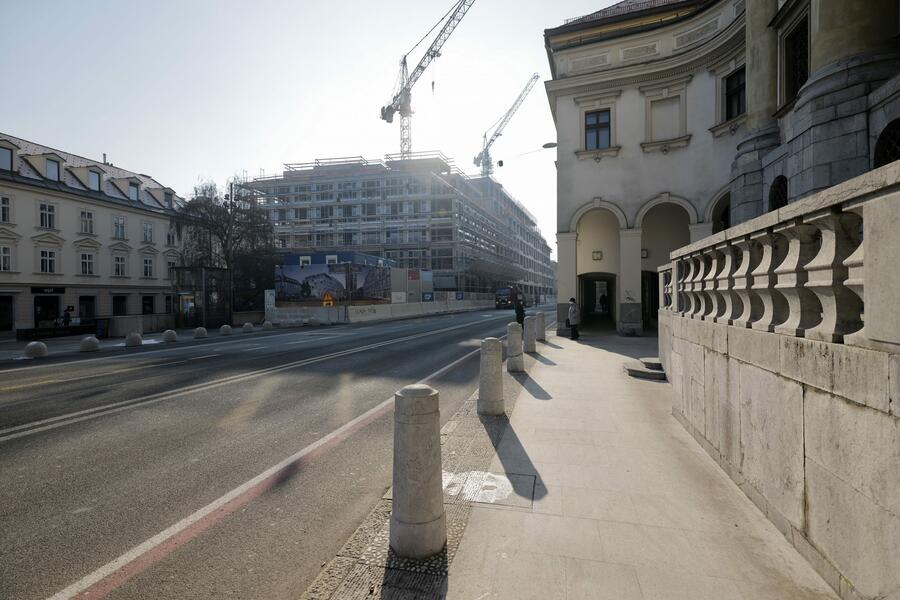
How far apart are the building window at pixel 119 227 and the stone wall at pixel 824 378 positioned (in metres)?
47.6

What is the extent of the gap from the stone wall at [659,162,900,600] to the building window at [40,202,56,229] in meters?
44.6

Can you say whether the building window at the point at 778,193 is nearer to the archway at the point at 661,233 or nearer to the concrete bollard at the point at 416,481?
the archway at the point at 661,233

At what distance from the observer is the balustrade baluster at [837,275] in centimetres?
266

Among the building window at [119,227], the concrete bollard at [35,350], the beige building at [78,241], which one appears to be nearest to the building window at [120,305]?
the beige building at [78,241]

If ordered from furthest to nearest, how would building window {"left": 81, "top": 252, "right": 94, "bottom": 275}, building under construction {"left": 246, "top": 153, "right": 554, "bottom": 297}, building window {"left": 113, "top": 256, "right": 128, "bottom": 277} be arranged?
building under construction {"left": 246, "top": 153, "right": 554, "bottom": 297} → building window {"left": 113, "top": 256, "right": 128, "bottom": 277} → building window {"left": 81, "top": 252, "right": 94, "bottom": 275}

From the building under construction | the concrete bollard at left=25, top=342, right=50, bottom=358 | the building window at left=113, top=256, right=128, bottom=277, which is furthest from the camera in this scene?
the building under construction

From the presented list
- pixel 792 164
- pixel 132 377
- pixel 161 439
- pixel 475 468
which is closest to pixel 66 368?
pixel 132 377

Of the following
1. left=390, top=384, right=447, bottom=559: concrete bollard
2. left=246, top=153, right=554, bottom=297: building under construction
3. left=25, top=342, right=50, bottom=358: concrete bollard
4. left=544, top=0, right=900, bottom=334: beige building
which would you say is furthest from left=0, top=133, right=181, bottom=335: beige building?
left=390, top=384, right=447, bottom=559: concrete bollard

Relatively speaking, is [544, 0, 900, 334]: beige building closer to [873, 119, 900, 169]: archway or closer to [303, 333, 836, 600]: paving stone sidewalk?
[873, 119, 900, 169]: archway

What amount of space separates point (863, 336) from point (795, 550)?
67.4 inches

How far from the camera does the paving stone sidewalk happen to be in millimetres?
2697

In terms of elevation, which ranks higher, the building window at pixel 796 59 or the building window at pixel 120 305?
the building window at pixel 796 59

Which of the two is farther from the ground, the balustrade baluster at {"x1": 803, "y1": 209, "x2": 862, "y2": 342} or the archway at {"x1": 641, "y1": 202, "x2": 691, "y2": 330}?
the archway at {"x1": 641, "y1": 202, "x2": 691, "y2": 330}

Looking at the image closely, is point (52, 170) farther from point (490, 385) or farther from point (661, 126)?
point (490, 385)
